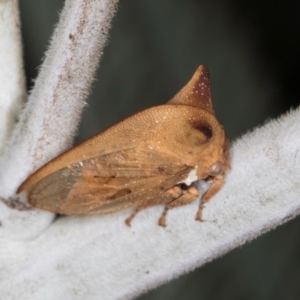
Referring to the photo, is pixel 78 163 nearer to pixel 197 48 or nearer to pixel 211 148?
pixel 211 148

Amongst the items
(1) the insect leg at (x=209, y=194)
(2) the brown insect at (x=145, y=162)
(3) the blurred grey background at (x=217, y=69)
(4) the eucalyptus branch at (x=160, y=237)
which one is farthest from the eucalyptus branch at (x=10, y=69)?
(3) the blurred grey background at (x=217, y=69)

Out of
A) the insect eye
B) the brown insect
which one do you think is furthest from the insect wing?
the insect eye

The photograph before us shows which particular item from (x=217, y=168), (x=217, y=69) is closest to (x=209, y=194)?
(x=217, y=168)

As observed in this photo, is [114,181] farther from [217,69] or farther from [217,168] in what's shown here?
[217,69]

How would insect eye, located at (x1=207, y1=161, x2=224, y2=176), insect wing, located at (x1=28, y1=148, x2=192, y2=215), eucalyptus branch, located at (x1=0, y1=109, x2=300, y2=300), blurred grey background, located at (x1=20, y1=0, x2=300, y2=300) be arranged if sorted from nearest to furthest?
eucalyptus branch, located at (x1=0, y1=109, x2=300, y2=300) < insect eye, located at (x1=207, y1=161, x2=224, y2=176) < insect wing, located at (x1=28, y1=148, x2=192, y2=215) < blurred grey background, located at (x1=20, y1=0, x2=300, y2=300)

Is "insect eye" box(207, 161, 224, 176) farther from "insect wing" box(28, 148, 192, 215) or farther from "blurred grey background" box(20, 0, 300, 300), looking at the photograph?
"blurred grey background" box(20, 0, 300, 300)

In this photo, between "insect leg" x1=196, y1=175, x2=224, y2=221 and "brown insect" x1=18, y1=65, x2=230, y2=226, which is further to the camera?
"brown insect" x1=18, y1=65, x2=230, y2=226

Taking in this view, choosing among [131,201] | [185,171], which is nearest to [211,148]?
[185,171]
